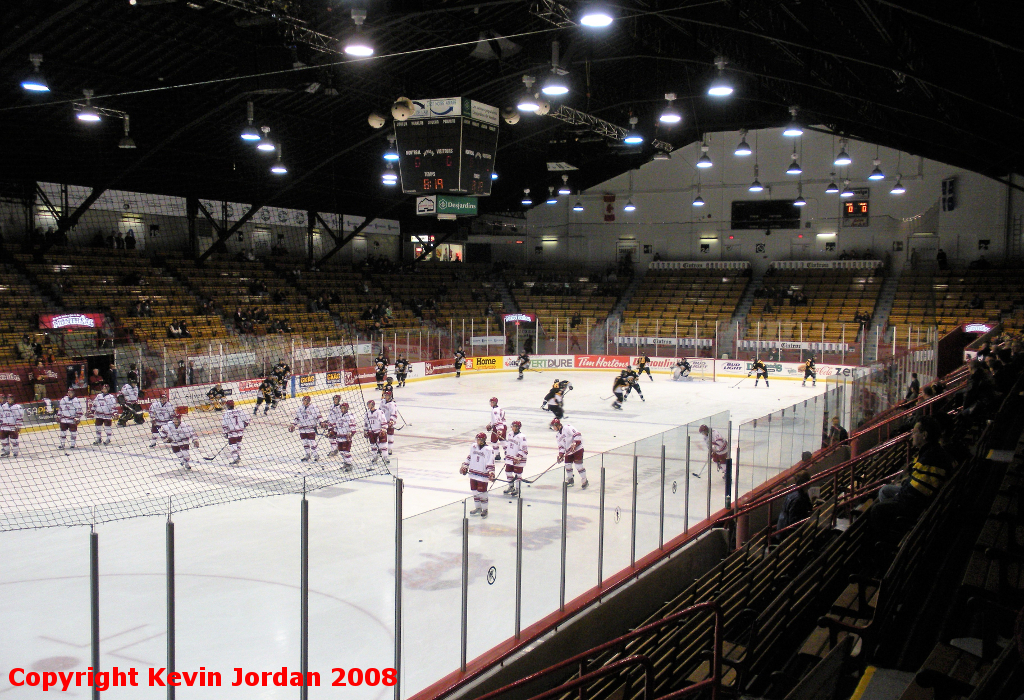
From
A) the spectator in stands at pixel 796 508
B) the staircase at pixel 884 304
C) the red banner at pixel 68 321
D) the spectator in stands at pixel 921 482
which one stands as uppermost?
the staircase at pixel 884 304

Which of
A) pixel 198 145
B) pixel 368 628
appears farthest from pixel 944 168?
pixel 368 628

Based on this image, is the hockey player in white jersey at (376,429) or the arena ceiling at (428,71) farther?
the arena ceiling at (428,71)

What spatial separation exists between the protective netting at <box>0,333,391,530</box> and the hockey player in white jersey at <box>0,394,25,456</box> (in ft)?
0.17

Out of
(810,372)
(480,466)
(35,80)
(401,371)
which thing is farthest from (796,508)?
(810,372)

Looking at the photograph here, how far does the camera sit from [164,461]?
15.2m

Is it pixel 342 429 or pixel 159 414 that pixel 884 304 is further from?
pixel 159 414

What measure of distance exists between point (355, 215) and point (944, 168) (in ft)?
92.4

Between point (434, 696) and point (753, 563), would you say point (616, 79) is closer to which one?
point (753, 563)

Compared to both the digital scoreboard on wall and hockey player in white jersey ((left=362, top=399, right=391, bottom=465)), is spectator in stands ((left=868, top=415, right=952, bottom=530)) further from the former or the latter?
the digital scoreboard on wall

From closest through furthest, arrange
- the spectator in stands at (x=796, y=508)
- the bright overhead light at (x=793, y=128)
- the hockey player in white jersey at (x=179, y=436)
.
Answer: the spectator in stands at (x=796, y=508)
the hockey player in white jersey at (x=179, y=436)
the bright overhead light at (x=793, y=128)

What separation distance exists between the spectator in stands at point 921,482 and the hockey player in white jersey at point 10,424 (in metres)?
15.4

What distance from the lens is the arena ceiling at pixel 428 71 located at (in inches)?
578

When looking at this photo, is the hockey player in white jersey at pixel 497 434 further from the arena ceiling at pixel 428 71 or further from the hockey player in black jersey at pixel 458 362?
the hockey player in black jersey at pixel 458 362

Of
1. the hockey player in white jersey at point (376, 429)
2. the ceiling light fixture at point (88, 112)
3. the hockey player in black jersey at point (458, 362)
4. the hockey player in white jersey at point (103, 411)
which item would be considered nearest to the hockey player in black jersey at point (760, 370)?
the hockey player in black jersey at point (458, 362)
